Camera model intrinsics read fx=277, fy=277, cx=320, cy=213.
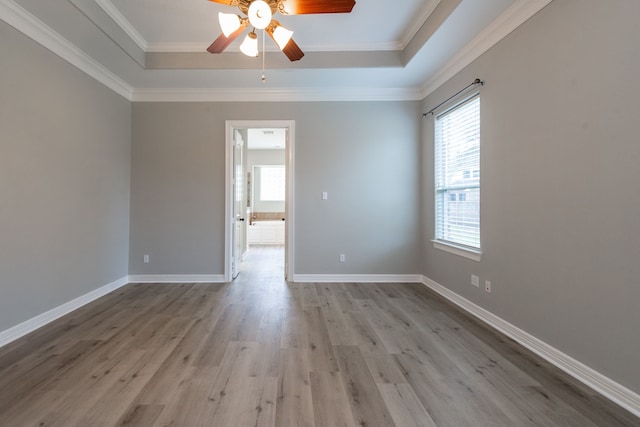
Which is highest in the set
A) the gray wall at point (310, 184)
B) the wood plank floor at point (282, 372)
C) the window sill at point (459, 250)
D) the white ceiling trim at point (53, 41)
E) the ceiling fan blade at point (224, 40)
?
the white ceiling trim at point (53, 41)

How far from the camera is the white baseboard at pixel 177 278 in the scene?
3.92 metres

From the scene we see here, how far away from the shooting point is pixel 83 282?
3.06 m

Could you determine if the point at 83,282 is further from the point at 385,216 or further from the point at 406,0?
the point at 406,0

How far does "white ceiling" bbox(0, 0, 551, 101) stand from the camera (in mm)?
2428

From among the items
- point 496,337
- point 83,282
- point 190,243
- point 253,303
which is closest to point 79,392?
point 253,303

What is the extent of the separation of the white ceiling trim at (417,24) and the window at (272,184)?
5.75m

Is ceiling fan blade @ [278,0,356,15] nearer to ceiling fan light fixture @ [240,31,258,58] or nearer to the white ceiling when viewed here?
ceiling fan light fixture @ [240,31,258,58]

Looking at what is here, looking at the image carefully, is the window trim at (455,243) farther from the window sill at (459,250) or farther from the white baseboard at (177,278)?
the white baseboard at (177,278)

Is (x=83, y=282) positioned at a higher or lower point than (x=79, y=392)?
higher

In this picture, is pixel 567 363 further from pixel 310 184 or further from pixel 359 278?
pixel 310 184

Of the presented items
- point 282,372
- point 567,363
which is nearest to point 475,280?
point 567,363

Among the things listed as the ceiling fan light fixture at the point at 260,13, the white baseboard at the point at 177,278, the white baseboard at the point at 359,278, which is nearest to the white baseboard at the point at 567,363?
the white baseboard at the point at 359,278

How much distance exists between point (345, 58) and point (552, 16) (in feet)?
6.46

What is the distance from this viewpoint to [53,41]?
2584 millimetres
